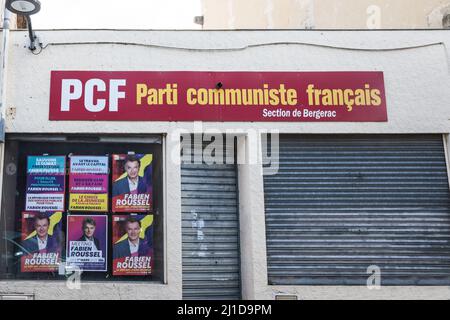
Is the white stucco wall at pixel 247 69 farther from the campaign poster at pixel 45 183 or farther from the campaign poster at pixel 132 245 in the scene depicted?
the campaign poster at pixel 45 183

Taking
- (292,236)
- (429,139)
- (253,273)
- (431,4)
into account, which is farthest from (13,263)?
(431,4)

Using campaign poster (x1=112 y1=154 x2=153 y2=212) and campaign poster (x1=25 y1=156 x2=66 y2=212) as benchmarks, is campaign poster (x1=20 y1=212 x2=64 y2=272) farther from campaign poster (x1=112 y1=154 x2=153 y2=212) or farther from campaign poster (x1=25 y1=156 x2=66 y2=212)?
campaign poster (x1=112 y1=154 x2=153 y2=212)

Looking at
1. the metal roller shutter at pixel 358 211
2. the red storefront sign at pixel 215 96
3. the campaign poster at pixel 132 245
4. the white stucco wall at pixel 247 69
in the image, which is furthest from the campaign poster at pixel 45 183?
the metal roller shutter at pixel 358 211

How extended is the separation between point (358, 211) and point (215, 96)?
104 inches

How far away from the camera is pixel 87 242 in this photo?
6.64m

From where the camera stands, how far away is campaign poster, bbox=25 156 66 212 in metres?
6.69

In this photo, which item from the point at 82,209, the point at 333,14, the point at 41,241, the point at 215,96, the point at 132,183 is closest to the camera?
the point at 41,241

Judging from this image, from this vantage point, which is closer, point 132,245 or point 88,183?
point 132,245

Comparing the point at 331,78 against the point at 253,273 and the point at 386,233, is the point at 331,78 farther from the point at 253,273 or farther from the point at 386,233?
the point at 253,273

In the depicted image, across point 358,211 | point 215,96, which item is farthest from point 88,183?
point 358,211

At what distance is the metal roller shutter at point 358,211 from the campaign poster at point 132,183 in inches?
67.0

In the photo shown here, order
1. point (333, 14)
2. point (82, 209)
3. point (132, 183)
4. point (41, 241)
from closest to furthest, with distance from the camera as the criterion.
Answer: point (41, 241), point (82, 209), point (132, 183), point (333, 14)

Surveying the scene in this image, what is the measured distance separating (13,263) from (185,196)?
250 cm

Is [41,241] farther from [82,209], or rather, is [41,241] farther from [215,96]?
[215,96]
